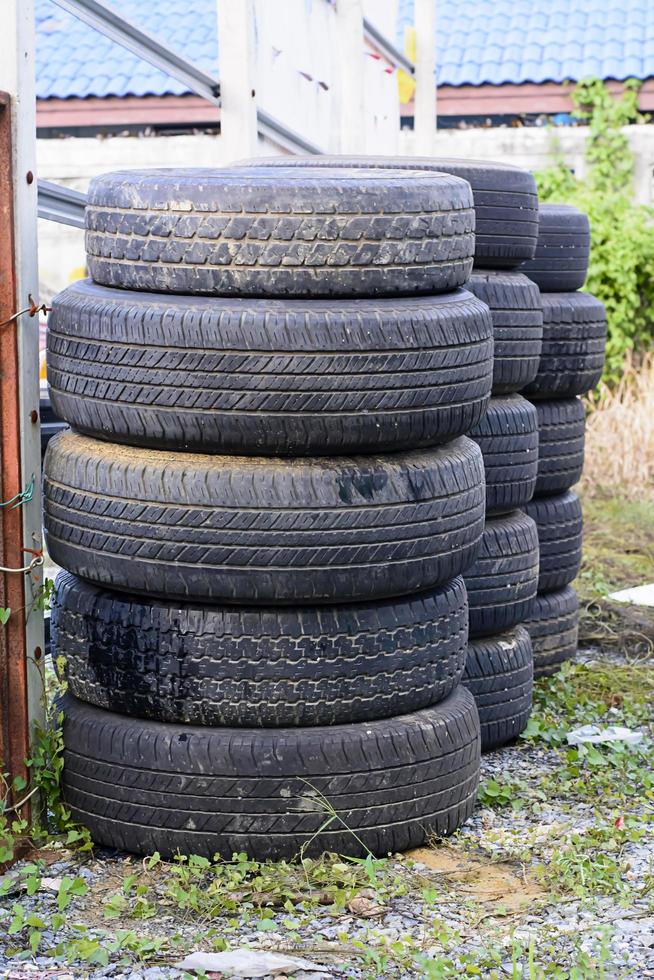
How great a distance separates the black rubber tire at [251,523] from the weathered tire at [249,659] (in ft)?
0.20

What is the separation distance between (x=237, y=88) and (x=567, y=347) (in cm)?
194

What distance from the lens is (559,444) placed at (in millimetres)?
5027

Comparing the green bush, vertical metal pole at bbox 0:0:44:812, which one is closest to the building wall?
the green bush

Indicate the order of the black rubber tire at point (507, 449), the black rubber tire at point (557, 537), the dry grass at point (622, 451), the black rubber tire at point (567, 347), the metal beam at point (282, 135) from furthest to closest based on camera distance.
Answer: the dry grass at point (622, 451), the metal beam at point (282, 135), the black rubber tire at point (557, 537), the black rubber tire at point (567, 347), the black rubber tire at point (507, 449)

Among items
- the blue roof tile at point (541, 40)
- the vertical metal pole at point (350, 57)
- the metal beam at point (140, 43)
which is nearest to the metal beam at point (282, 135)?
the metal beam at point (140, 43)

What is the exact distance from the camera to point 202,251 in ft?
10.5

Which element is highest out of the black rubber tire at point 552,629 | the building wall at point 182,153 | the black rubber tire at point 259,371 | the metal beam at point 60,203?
the building wall at point 182,153

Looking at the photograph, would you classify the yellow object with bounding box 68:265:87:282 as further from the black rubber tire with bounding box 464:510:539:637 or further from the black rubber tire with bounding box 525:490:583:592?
the black rubber tire with bounding box 464:510:539:637

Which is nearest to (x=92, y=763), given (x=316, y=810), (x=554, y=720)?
(x=316, y=810)

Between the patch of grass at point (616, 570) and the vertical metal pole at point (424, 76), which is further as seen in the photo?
the vertical metal pole at point (424, 76)

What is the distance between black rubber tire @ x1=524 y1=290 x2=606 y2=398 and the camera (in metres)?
4.96

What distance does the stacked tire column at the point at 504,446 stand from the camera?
4.27 metres

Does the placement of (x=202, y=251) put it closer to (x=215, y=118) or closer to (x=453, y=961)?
(x=453, y=961)

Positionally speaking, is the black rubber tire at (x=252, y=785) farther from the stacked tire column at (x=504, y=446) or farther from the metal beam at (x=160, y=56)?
the metal beam at (x=160, y=56)
